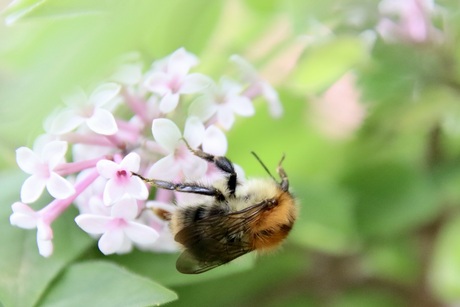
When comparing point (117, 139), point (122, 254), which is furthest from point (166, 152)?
point (122, 254)

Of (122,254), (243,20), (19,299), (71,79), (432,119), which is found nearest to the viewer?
(71,79)

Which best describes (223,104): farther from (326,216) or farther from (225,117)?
(326,216)

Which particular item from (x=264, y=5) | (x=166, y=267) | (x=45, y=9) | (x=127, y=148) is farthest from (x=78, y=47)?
(x=264, y=5)

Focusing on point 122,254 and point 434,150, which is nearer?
point 122,254

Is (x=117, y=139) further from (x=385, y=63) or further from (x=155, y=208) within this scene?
(x=385, y=63)

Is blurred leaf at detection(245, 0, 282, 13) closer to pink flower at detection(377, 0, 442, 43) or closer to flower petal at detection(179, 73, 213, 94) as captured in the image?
pink flower at detection(377, 0, 442, 43)

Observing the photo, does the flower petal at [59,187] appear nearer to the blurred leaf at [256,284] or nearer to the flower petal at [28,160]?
the flower petal at [28,160]

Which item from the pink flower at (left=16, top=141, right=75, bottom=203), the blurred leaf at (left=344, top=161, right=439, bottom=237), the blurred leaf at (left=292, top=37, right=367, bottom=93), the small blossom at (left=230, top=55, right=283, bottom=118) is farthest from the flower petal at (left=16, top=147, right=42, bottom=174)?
the blurred leaf at (left=344, top=161, right=439, bottom=237)
